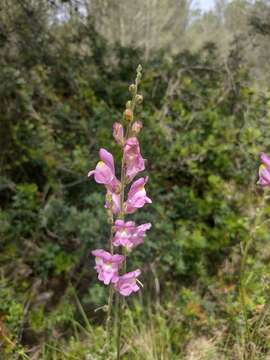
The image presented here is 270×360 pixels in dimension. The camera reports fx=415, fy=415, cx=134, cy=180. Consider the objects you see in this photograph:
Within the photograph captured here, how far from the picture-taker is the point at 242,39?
4.59m

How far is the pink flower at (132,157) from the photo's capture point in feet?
4.63

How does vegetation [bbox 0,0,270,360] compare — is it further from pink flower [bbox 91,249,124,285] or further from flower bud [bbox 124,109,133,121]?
flower bud [bbox 124,109,133,121]

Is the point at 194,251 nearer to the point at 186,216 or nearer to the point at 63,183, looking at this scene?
the point at 186,216

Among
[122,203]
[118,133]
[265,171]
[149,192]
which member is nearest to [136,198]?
[122,203]

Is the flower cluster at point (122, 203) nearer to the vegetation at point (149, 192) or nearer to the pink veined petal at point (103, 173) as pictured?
the pink veined petal at point (103, 173)

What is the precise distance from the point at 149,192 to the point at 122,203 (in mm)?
1979

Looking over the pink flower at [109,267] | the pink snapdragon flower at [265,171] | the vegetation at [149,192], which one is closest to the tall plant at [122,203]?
the pink flower at [109,267]

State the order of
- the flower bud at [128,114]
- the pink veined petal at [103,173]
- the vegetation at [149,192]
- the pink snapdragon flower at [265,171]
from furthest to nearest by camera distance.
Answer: the vegetation at [149,192]
the pink snapdragon flower at [265,171]
the pink veined petal at [103,173]
the flower bud at [128,114]

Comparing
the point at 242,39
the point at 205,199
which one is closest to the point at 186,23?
the point at 242,39

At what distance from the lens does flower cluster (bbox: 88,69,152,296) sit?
1446 millimetres

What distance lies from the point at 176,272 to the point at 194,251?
218 mm

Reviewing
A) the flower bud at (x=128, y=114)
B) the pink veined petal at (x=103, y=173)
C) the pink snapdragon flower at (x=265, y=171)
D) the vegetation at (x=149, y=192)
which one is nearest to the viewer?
the flower bud at (x=128, y=114)

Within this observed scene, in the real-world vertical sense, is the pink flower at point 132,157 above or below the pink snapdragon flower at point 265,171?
above

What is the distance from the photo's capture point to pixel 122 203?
149cm
